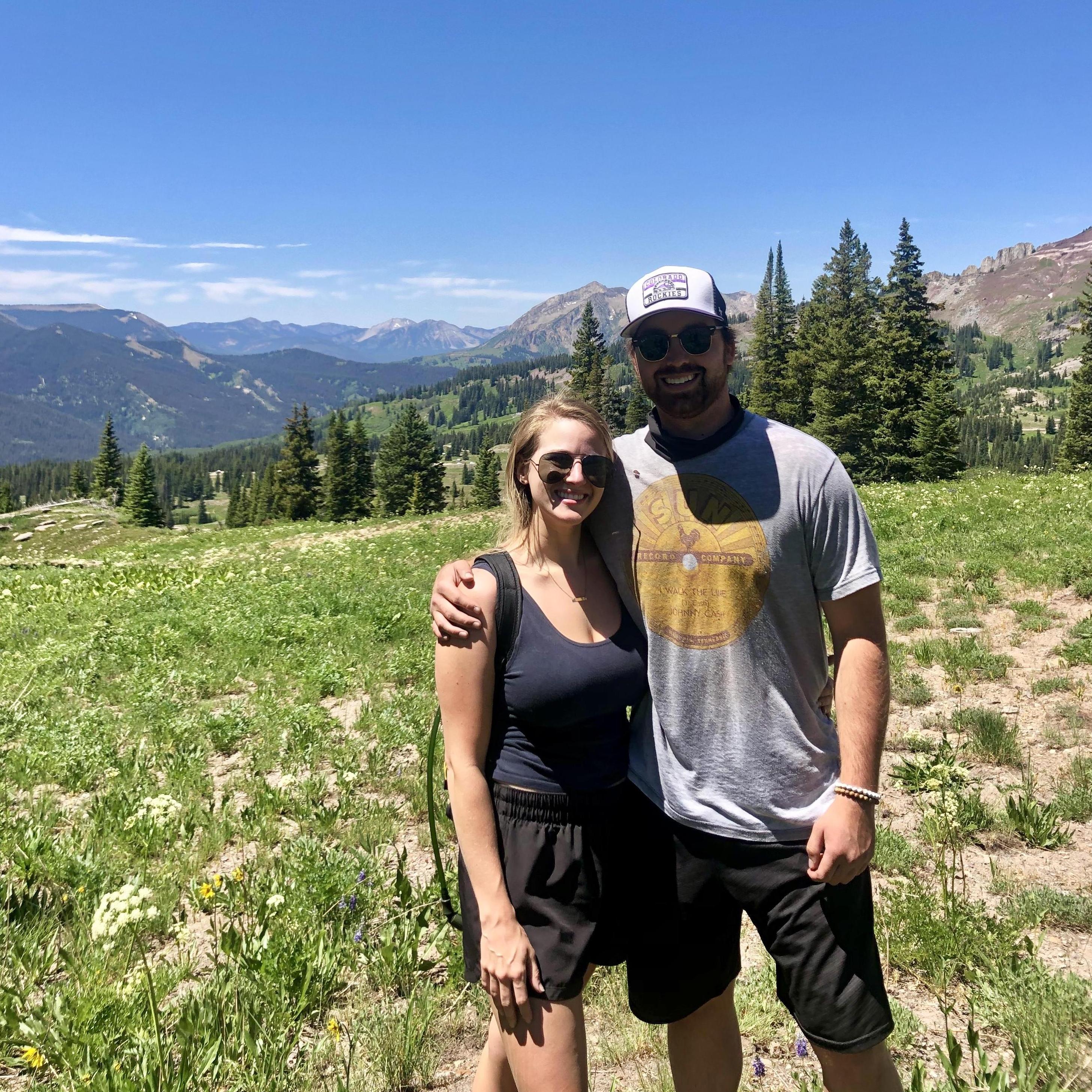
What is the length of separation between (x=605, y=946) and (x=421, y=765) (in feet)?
13.3

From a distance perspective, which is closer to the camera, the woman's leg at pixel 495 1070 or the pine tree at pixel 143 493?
the woman's leg at pixel 495 1070

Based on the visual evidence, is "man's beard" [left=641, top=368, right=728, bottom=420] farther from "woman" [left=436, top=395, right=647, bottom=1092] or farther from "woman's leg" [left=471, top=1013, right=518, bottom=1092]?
"woman's leg" [left=471, top=1013, right=518, bottom=1092]

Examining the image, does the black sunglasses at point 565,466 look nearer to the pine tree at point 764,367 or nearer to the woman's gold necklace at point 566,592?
the woman's gold necklace at point 566,592

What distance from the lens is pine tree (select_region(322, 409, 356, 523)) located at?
Result: 7425 cm

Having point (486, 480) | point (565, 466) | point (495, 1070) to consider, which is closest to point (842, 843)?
point (495, 1070)

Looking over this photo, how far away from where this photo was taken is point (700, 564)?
2.63 meters

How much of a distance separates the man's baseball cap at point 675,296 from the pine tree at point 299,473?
6957 centimetres

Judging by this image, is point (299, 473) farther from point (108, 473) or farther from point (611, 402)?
point (108, 473)

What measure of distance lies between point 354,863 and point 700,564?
3341mm

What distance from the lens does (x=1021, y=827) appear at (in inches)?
187

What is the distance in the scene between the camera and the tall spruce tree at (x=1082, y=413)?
171 feet

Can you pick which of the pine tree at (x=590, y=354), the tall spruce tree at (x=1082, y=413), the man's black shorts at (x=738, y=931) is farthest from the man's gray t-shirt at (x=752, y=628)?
the pine tree at (x=590, y=354)

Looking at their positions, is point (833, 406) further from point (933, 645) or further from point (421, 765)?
point (421, 765)

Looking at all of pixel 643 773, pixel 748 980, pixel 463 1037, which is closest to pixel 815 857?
pixel 643 773
